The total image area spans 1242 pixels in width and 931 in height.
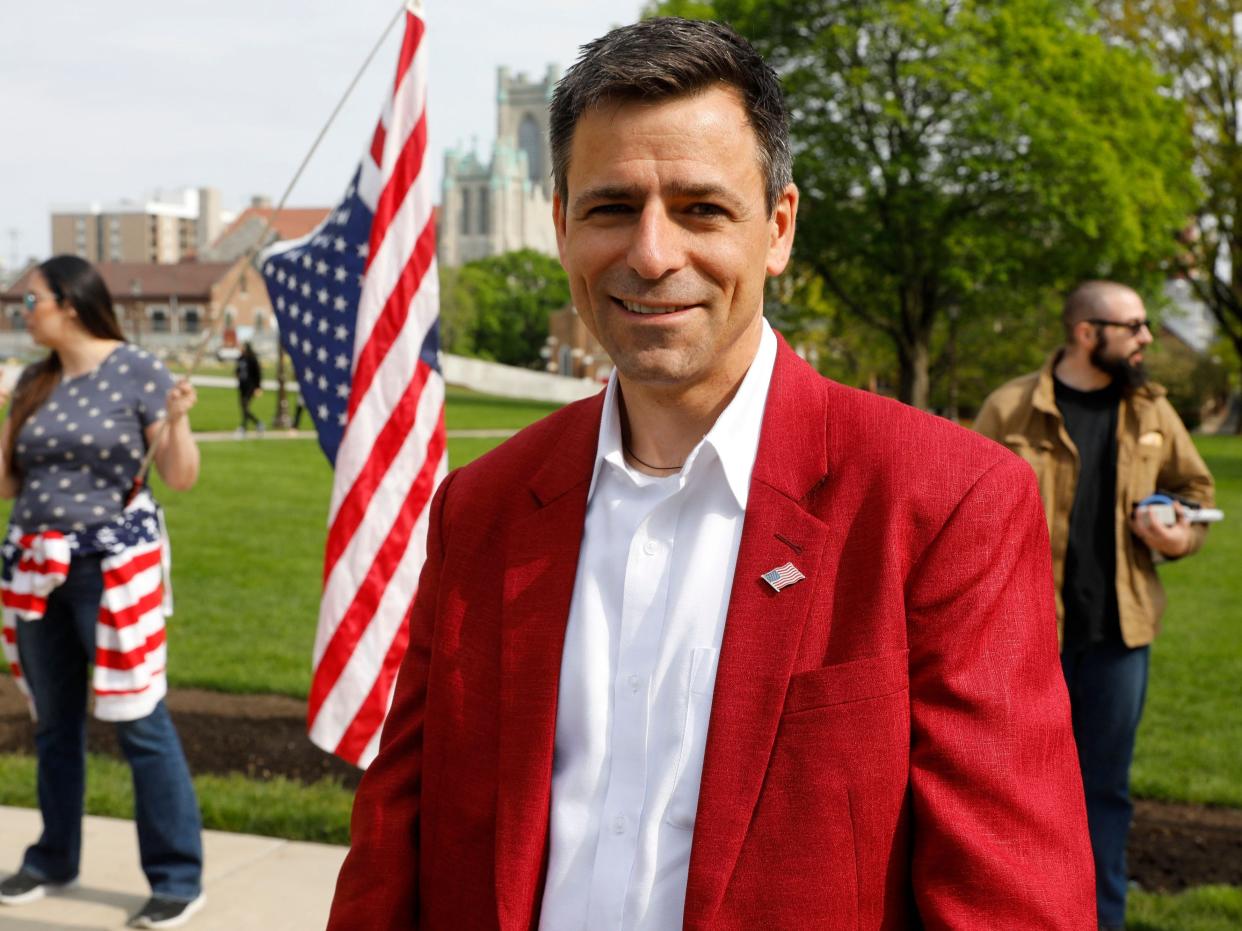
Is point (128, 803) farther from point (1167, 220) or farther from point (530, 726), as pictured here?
point (1167, 220)

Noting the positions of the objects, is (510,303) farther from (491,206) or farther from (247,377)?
(247,377)

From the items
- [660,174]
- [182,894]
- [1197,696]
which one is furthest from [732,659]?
[1197,696]

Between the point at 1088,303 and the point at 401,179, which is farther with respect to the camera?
the point at 401,179

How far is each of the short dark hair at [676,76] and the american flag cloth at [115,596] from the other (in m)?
3.26

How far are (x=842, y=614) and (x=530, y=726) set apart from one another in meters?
0.45

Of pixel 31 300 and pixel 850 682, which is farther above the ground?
pixel 31 300

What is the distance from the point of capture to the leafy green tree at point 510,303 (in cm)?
10089

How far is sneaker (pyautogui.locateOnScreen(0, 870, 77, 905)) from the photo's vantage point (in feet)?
16.2

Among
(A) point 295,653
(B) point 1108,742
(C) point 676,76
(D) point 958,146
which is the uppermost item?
(D) point 958,146

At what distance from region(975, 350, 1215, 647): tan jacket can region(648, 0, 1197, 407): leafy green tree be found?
2734cm

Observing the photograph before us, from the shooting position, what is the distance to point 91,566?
471 centimetres

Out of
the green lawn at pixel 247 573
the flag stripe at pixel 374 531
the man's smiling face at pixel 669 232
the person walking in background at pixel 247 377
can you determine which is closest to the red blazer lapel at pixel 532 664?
the man's smiling face at pixel 669 232

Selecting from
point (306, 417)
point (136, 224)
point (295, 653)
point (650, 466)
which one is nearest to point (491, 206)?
point (136, 224)

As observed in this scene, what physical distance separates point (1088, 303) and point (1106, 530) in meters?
0.79
